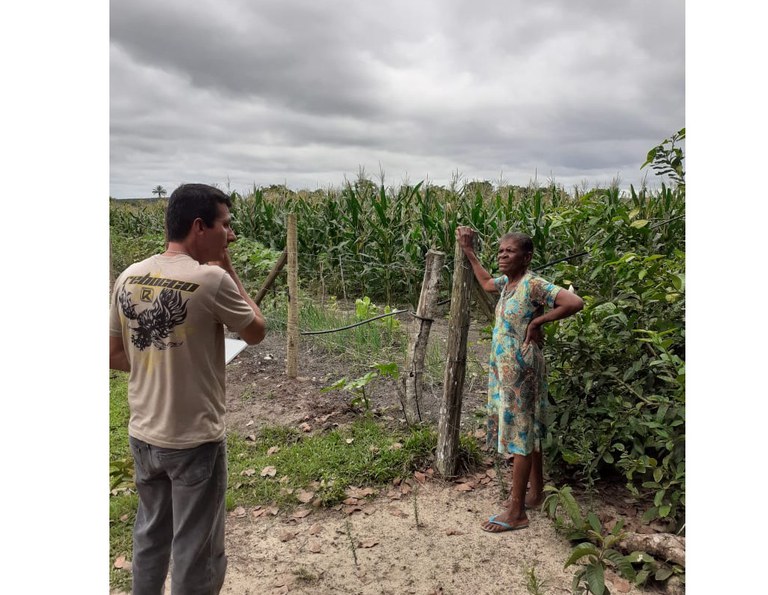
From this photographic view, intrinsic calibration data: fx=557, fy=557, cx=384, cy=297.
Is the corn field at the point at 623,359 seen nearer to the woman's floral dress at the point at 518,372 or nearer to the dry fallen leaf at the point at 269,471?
the woman's floral dress at the point at 518,372

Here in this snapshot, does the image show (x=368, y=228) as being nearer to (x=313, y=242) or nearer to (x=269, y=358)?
(x=313, y=242)

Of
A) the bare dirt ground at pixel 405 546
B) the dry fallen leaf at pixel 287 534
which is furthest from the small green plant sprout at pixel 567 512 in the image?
the dry fallen leaf at pixel 287 534

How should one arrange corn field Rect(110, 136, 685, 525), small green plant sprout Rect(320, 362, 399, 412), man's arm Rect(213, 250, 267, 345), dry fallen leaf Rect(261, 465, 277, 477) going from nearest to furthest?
man's arm Rect(213, 250, 267, 345), corn field Rect(110, 136, 685, 525), dry fallen leaf Rect(261, 465, 277, 477), small green plant sprout Rect(320, 362, 399, 412)

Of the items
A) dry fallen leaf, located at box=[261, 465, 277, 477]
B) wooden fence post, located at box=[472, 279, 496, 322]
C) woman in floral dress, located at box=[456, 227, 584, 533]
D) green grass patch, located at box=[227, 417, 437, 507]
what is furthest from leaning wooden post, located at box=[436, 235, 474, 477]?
dry fallen leaf, located at box=[261, 465, 277, 477]

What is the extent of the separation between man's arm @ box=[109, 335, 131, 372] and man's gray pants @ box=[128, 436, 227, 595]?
11.2 inches

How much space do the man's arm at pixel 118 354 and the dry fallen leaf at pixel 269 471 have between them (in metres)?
2.12

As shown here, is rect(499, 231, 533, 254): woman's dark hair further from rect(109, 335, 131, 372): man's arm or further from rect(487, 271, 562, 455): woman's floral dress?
rect(109, 335, 131, 372): man's arm

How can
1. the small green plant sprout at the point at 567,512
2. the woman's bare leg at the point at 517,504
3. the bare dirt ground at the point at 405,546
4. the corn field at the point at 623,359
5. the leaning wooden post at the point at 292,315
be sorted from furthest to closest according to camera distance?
1. the leaning wooden post at the point at 292,315
2. the woman's bare leg at the point at 517,504
3. the corn field at the point at 623,359
4. the bare dirt ground at the point at 405,546
5. the small green plant sprout at the point at 567,512

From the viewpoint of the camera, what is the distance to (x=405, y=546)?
3.15 m

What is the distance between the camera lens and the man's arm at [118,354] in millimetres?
2043

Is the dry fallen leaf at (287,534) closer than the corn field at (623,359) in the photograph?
No

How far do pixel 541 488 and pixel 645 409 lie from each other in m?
0.78

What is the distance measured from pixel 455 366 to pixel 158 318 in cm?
226

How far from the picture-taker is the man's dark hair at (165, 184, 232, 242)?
1913mm
